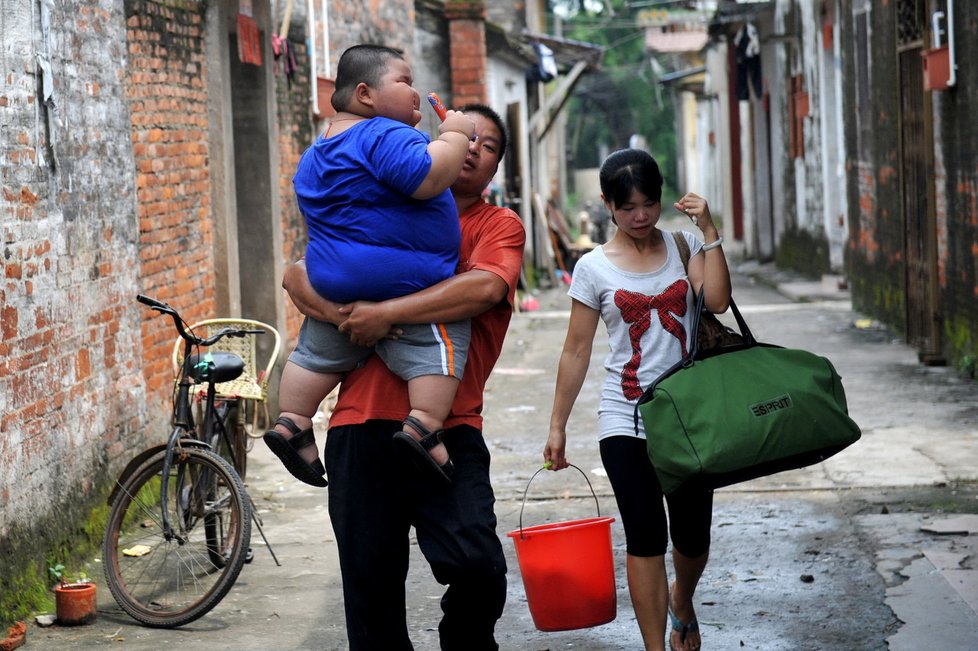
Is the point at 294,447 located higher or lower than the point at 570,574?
higher

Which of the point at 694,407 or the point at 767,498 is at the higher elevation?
the point at 694,407

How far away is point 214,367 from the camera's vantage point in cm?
640

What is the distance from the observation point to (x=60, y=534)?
628 centimetres

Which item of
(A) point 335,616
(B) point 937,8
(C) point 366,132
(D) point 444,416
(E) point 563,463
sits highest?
(B) point 937,8

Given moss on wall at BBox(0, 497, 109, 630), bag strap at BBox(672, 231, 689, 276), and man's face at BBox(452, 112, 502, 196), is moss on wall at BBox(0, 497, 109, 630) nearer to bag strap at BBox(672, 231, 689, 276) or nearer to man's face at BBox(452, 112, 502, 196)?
man's face at BBox(452, 112, 502, 196)

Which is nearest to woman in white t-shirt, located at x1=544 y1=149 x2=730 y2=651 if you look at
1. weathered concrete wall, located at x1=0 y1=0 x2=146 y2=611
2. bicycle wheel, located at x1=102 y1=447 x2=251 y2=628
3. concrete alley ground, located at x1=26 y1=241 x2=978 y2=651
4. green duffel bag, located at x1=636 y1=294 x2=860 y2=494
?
green duffel bag, located at x1=636 y1=294 x2=860 y2=494

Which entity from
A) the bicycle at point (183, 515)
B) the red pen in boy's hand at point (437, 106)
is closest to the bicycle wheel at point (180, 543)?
the bicycle at point (183, 515)


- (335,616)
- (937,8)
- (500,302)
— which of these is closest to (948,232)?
(937,8)

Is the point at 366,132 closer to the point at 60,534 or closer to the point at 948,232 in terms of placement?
the point at 60,534

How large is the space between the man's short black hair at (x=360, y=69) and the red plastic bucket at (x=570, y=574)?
1.43m

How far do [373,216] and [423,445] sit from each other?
60cm

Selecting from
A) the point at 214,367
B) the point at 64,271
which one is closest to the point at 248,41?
the point at 64,271

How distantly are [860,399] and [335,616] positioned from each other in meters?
5.40

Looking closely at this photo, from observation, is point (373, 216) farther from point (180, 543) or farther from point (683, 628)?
point (180, 543)
